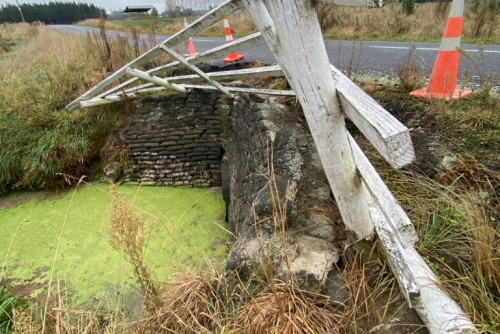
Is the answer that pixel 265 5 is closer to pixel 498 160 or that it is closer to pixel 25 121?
pixel 498 160

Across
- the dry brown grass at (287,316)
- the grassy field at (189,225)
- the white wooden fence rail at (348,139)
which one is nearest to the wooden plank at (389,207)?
the white wooden fence rail at (348,139)

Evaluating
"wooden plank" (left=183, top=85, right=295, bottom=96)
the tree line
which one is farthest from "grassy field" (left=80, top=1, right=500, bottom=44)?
the tree line

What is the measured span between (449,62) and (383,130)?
2.39 m

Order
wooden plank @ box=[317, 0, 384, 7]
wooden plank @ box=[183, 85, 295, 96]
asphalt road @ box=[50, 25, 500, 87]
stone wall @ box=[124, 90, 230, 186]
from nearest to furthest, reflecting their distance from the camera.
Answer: wooden plank @ box=[317, 0, 384, 7] → wooden plank @ box=[183, 85, 295, 96] → asphalt road @ box=[50, 25, 500, 87] → stone wall @ box=[124, 90, 230, 186]

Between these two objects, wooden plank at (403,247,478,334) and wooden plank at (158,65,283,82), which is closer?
wooden plank at (403,247,478,334)

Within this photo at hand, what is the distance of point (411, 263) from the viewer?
135cm

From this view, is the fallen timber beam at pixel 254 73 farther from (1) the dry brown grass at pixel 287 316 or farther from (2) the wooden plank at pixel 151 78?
(1) the dry brown grass at pixel 287 316

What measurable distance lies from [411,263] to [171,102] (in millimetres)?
3565

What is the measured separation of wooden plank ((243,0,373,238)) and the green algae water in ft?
4.81

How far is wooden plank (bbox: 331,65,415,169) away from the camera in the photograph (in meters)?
0.79

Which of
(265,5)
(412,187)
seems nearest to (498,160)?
(412,187)

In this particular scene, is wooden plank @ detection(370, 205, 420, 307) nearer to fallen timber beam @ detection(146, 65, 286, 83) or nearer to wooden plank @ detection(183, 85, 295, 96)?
fallen timber beam @ detection(146, 65, 286, 83)

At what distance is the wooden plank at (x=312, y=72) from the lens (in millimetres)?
1035

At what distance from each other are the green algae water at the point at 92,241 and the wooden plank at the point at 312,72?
1.47 metres
